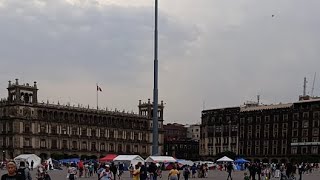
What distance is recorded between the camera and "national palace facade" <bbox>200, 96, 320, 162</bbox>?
121562mm

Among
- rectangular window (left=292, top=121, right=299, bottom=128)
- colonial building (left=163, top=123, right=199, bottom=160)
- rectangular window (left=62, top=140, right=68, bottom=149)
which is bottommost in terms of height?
colonial building (left=163, top=123, right=199, bottom=160)

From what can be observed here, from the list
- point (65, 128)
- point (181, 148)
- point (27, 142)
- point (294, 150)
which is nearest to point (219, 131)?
point (294, 150)

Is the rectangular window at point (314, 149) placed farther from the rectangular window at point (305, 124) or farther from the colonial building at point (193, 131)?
the colonial building at point (193, 131)

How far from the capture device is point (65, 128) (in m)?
131

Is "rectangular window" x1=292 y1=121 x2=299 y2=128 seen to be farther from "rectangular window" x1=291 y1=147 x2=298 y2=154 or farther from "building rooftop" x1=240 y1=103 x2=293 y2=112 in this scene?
"rectangular window" x1=291 y1=147 x2=298 y2=154

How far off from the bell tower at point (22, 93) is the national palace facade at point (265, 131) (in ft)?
136

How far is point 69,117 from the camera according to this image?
13250cm

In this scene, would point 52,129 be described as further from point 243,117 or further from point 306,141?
point 306,141

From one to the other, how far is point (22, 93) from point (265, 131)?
49526mm

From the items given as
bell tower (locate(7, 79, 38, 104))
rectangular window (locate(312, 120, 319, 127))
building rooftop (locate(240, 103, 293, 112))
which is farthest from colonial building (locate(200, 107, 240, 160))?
bell tower (locate(7, 79, 38, 104))

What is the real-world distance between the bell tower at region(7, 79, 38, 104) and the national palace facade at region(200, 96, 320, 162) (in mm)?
41512

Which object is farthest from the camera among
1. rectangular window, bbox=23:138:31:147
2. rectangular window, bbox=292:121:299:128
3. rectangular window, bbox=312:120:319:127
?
rectangular window, bbox=292:121:299:128

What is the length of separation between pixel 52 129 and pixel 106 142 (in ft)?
53.0

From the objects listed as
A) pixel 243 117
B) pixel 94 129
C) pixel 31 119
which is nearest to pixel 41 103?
pixel 31 119
